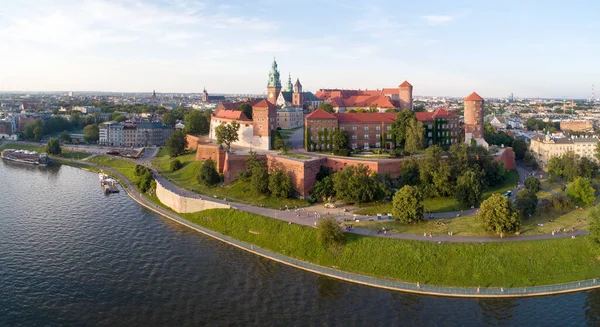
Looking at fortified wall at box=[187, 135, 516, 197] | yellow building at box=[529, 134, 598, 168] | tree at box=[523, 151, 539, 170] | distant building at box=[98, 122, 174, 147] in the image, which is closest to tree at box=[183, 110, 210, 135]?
distant building at box=[98, 122, 174, 147]

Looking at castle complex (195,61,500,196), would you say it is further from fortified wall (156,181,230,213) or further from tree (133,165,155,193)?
tree (133,165,155,193)

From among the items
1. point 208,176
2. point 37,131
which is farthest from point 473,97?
point 37,131

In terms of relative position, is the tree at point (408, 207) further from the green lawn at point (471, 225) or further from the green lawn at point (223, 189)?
the green lawn at point (223, 189)

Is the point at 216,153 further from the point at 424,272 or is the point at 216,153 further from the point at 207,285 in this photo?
the point at 424,272

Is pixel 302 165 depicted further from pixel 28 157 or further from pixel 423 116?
pixel 28 157

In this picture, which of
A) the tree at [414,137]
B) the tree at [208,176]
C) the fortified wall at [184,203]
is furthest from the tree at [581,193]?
the tree at [208,176]

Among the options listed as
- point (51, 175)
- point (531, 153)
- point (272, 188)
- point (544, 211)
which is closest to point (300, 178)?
point (272, 188)
